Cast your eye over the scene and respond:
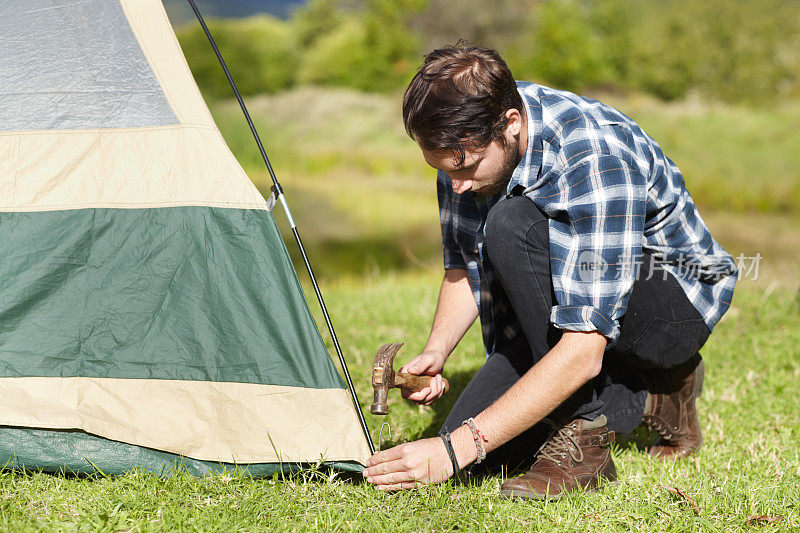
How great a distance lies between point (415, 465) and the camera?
1.47 metres

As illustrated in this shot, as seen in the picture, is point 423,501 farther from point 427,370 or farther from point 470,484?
point 427,370

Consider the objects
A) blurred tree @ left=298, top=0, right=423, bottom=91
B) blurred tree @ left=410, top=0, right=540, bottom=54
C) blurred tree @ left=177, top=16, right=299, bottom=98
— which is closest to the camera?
blurred tree @ left=177, top=16, right=299, bottom=98

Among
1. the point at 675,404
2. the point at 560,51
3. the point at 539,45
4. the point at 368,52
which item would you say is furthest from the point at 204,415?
the point at 539,45

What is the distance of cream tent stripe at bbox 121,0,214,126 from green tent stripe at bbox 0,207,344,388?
0.82ft

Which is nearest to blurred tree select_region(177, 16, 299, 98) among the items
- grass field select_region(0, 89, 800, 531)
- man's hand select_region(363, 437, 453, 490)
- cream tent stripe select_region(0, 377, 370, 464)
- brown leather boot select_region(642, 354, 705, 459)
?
grass field select_region(0, 89, 800, 531)

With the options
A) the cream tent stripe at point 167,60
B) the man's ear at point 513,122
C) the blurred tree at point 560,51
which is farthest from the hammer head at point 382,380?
the blurred tree at point 560,51

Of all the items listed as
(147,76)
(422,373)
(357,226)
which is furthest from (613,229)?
(357,226)

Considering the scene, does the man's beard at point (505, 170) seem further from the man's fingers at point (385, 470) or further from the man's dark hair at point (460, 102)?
the man's fingers at point (385, 470)

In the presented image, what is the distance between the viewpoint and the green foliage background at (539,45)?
15992 mm

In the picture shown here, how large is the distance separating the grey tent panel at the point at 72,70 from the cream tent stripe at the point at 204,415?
66 centimetres

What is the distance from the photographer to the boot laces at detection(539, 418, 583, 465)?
65.6 inches

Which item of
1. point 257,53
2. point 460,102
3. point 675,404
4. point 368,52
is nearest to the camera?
point 460,102

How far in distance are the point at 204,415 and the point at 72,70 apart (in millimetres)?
930

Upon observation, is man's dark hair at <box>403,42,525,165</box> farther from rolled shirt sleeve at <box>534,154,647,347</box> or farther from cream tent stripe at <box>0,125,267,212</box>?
cream tent stripe at <box>0,125,267,212</box>
